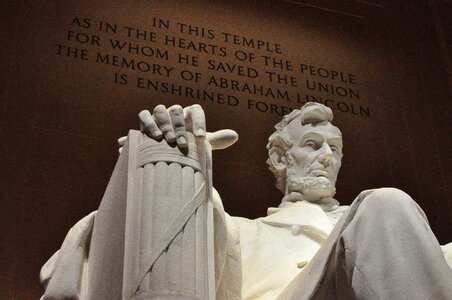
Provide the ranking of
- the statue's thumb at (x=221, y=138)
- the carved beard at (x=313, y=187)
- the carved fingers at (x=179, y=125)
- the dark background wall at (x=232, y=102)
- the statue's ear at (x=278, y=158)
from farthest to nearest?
the dark background wall at (x=232, y=102), the statue's ear at (x=278, y=158), the carved beard at (x=313, y=187), the statue's thumb at (x=221, y=138), the carved fingers at (x=179, y=125)

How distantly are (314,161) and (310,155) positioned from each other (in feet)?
0.10

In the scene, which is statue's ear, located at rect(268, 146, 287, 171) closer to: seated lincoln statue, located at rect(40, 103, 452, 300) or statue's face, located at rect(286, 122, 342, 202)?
statue's face, located at rect(286, 122, 342, 202)

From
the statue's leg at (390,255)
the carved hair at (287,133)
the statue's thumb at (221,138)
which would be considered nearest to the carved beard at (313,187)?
the carved hair at (287,133)

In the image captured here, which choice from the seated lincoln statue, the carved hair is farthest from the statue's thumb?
the carved hair

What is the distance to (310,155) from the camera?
3.79 m

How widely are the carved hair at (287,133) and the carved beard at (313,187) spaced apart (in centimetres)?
11

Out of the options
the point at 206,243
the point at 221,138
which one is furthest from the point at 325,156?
the point at 206,243

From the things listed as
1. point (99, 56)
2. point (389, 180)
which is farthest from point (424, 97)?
point (99, 56)

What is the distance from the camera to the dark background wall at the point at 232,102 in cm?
460

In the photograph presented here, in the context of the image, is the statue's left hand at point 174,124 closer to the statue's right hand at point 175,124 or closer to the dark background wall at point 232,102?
the statue's right hand at point 175,124

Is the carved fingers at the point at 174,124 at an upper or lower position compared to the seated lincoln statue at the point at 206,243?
upper

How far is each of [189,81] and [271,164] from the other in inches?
59.7

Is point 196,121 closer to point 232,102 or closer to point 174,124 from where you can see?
point 174,124

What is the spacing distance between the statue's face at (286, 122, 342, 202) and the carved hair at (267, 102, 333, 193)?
23mm
